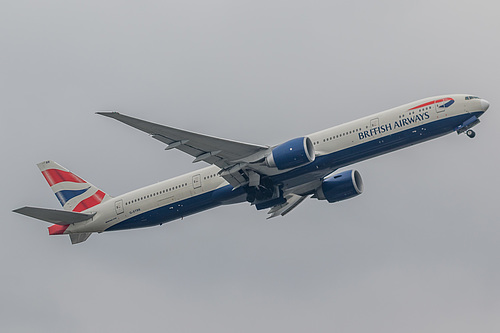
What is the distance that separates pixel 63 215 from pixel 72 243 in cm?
291

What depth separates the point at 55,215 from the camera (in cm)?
5675

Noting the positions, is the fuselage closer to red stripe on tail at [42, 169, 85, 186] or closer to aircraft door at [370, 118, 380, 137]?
aircraft door at [370, 118, 380, 137]

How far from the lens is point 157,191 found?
56.6m

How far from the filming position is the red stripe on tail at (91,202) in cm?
5975

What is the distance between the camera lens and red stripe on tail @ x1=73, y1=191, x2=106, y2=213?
196 feet

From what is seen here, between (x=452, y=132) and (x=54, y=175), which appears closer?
(x=452, y=132)

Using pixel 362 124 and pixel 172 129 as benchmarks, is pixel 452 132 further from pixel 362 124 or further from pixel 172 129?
pixel 172 129

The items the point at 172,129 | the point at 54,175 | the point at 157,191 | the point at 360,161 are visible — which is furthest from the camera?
the point at 54,175

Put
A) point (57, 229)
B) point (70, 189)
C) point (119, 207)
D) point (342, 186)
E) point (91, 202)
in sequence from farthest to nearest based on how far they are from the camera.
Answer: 1. point (70, 189)
2. point (91, 202)
3. point (57, 229)
4. point (342, 186)
5. point (119, 207)

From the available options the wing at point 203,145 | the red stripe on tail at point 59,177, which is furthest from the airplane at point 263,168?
the red stripe on tail at point 59,177

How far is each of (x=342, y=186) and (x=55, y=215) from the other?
20.6 m

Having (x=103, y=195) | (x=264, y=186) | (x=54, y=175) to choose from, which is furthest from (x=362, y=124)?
(x=54, y=175)

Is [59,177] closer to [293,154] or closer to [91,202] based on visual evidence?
[91,202]

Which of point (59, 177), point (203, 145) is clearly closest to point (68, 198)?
point (59, 177)
